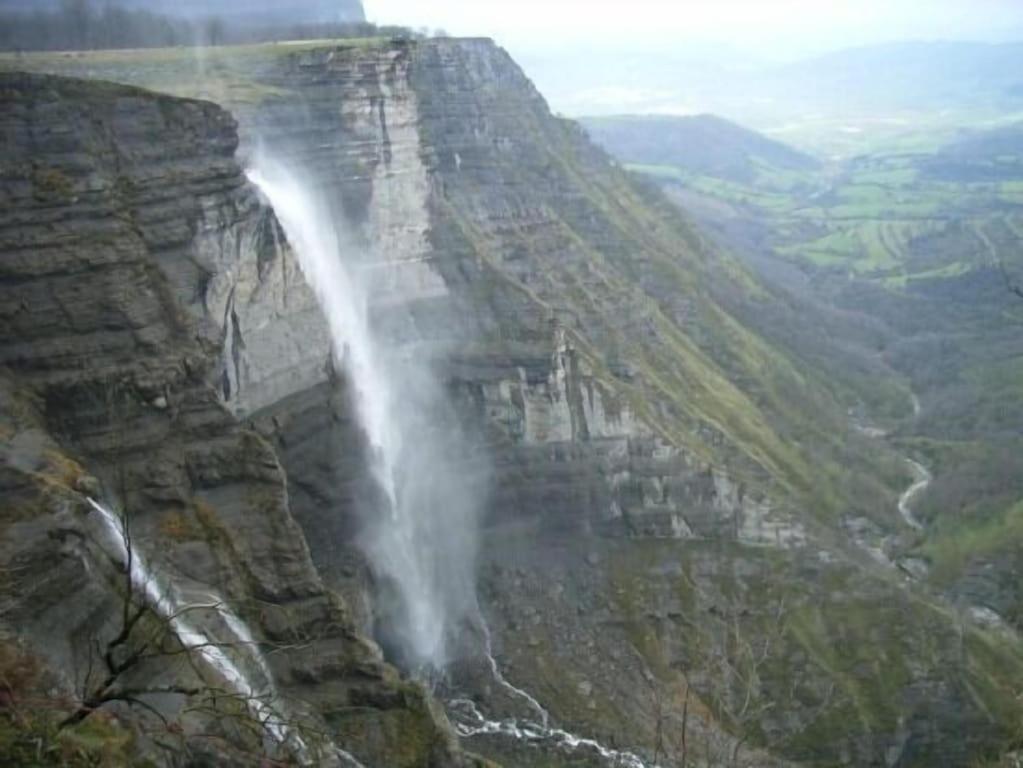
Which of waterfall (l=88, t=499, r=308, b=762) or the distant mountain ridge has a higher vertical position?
the distant mountain ridge

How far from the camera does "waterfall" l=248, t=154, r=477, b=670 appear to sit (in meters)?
50.5

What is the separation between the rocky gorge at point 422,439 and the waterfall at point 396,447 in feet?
2.53

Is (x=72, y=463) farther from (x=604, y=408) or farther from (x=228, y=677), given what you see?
(x=604, y=408)

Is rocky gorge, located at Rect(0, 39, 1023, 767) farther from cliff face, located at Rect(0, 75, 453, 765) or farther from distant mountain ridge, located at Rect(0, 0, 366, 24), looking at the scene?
distant mountain ridge, located at Rect(0, 0, 366, 24)

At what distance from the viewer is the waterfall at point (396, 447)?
5053 cm

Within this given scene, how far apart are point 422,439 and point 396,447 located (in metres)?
2.43

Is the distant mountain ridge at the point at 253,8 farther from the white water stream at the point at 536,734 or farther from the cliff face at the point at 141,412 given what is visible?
the white water stream at the point at 536,734

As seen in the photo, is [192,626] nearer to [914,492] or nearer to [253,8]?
[253,8]

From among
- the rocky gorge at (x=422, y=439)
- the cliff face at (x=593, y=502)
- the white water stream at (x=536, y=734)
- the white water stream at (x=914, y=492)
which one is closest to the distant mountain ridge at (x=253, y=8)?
the rocky gorge at (x=422, y=439)

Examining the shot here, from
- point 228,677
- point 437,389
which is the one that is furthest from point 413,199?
point 228,677

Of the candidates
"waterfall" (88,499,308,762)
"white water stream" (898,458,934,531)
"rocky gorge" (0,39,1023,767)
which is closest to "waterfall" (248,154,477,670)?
"rocky gorge" (0,39,1023,767)

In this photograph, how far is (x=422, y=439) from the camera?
57344 millimetres

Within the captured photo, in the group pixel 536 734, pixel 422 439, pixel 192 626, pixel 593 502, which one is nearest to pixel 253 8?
pixel 422 439

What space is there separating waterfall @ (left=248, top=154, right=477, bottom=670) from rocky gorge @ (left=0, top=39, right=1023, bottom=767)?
0.77m
